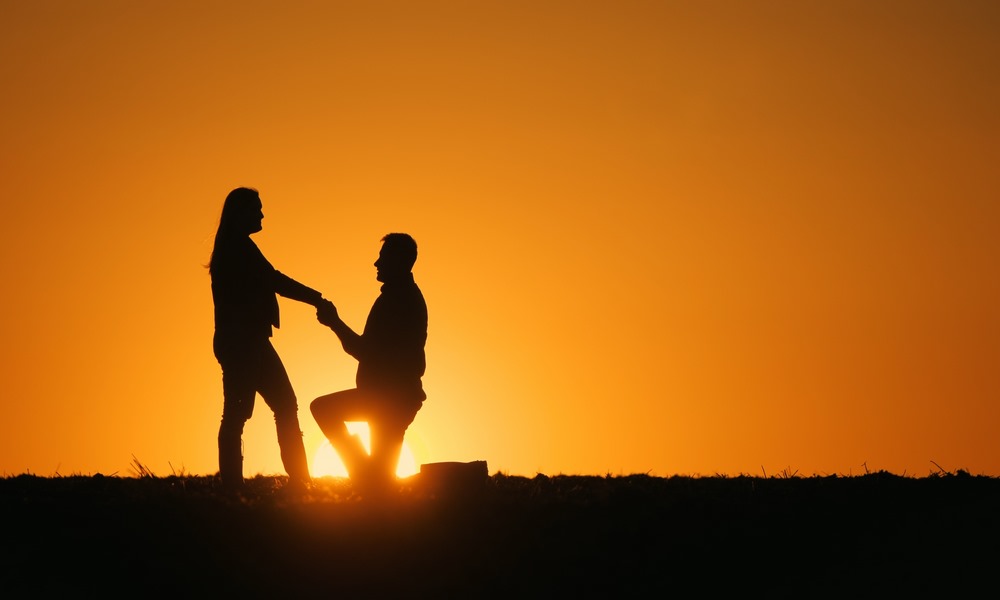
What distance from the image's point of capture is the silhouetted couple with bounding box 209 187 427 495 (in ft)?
41.1

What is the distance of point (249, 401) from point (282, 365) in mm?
549

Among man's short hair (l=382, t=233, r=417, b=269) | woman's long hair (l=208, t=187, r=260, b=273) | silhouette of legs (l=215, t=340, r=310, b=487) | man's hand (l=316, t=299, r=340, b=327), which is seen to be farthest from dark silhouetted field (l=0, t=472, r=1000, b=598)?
woman's long hair (l=208, t=187, r=260, b=273)

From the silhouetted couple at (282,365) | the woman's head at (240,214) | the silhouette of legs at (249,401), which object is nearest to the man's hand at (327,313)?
the silhouetted couple at (282,365)

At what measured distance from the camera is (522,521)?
1173cm

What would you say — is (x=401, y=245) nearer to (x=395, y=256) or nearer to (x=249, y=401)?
(x=395, y=256)

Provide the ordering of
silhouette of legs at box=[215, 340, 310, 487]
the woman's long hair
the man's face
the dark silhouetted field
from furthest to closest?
the woman's long hair < silhouette of legs at box=[215, 340, 310, 487] < the man's face < the dark silhouetted field

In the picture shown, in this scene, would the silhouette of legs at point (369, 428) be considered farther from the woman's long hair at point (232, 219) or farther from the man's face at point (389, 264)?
the woman's long hair at point (232, 219)

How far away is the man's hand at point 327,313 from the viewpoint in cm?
1332

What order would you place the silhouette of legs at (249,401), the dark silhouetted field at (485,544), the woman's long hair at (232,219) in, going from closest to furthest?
Answer: the dark silhouetted field at (485,544) → the silhouette of legs at (249,401) → the woman's long hair at (232,219)

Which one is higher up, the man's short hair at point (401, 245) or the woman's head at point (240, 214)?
the woman's head at point (240, 214)

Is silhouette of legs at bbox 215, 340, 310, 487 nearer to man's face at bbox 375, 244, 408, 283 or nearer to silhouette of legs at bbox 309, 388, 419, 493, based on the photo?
silhouette of legs at bbox 309, 388, 419, 493

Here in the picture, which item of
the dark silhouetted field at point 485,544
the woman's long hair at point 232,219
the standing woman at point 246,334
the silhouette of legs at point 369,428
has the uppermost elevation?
the woman's long hair at point 232,219

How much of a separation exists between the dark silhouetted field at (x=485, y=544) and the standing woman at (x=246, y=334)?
100 cm

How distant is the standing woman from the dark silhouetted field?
998 mm
